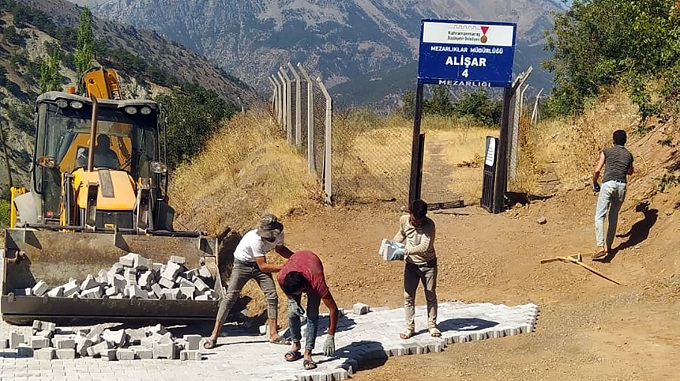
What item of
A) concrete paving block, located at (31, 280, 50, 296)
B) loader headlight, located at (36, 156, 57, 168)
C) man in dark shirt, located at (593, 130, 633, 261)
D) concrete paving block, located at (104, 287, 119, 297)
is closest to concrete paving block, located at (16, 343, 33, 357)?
concrete paving block, located at (31, 280, 50, 296)

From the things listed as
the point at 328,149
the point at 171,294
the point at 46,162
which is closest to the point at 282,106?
the point at 328,149

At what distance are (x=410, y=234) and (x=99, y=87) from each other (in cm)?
638

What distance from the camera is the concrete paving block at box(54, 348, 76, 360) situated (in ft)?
28.8

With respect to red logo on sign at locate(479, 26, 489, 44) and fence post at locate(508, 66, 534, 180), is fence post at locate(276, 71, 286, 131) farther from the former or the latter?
→ red logo on sign at locate(479, 26, 489, 44)

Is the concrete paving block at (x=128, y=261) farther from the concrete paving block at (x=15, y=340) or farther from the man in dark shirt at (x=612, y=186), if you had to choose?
the man in dark shirt at (x=612, y=186)

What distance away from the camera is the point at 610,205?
11625mm

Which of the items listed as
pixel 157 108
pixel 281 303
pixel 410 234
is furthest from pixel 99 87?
pixel 410 234

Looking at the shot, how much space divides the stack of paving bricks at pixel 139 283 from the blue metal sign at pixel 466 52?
19.2ft

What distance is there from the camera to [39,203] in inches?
470

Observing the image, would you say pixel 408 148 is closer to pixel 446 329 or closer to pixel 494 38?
pixel 494 38

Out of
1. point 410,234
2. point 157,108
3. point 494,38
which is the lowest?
point 410,234

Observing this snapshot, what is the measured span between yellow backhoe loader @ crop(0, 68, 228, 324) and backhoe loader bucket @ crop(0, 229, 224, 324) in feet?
0.04

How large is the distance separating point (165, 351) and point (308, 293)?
1767 millimetres

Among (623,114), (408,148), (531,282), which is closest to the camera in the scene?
(531,282)
